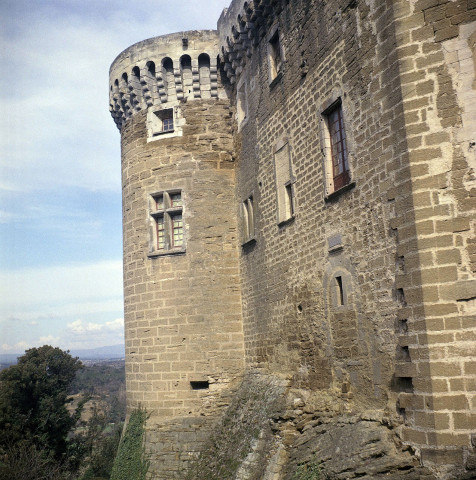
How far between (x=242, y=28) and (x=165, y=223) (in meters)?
4.66

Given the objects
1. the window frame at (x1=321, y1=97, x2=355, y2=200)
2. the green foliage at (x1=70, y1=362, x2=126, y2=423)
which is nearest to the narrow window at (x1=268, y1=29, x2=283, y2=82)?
the window frame at (x1=321, y1=97, x2=355, y2=200)

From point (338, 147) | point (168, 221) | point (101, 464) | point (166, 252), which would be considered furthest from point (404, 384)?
point (101, 464)

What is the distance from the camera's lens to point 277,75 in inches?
454

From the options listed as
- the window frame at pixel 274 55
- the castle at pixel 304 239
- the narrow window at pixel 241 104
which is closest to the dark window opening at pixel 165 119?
the castle at pixel 304 239

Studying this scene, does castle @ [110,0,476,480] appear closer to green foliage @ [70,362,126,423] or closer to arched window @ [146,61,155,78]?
arched window @ [146,61,155,78]

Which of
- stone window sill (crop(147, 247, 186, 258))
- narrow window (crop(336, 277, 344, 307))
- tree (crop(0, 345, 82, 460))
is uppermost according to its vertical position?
stone window sill (crop(147, 247, 186, 258))

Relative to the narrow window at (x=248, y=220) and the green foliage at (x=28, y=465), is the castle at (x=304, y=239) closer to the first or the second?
the narrow window at (x=248, y=220)

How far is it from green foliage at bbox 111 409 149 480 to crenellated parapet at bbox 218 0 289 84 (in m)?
8.17

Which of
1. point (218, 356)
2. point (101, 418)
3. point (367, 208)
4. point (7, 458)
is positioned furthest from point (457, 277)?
point (101, 418)

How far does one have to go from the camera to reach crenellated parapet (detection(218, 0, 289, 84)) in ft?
38.9

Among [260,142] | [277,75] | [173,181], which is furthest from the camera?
[173,181]

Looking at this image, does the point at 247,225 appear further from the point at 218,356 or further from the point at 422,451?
the point at 422,451

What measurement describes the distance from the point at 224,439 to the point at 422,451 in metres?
5.58

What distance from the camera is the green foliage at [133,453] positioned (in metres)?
12.7
